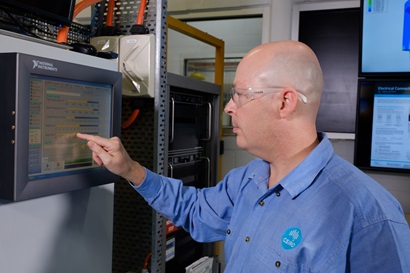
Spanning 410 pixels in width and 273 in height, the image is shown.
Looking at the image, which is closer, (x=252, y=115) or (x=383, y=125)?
(x=252, y=115)

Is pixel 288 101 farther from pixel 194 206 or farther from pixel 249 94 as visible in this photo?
pixel 194 206

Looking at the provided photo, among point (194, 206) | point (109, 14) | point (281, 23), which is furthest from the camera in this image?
point (281, 23)

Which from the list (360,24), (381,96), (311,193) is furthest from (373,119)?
(311,193)

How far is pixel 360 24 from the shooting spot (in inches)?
93.0

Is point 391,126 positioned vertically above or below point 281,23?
below

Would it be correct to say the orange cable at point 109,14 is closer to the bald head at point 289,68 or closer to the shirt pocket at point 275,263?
the bald head at point 289,68

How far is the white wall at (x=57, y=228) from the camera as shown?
0.87 meters

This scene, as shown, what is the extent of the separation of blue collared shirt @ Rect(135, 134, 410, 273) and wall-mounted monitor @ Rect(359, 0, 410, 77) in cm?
145

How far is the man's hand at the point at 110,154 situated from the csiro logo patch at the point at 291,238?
1.53 ft

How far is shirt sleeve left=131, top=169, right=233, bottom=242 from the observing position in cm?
131

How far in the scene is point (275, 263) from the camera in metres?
0.99

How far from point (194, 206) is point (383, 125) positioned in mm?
1472

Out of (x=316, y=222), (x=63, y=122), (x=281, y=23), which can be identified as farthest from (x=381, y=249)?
(x=281, y=23)

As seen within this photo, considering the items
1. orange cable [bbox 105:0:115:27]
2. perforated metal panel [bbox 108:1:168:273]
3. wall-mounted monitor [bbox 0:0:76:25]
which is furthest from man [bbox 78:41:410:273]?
orange cable [bbox 105:0:115:27]
